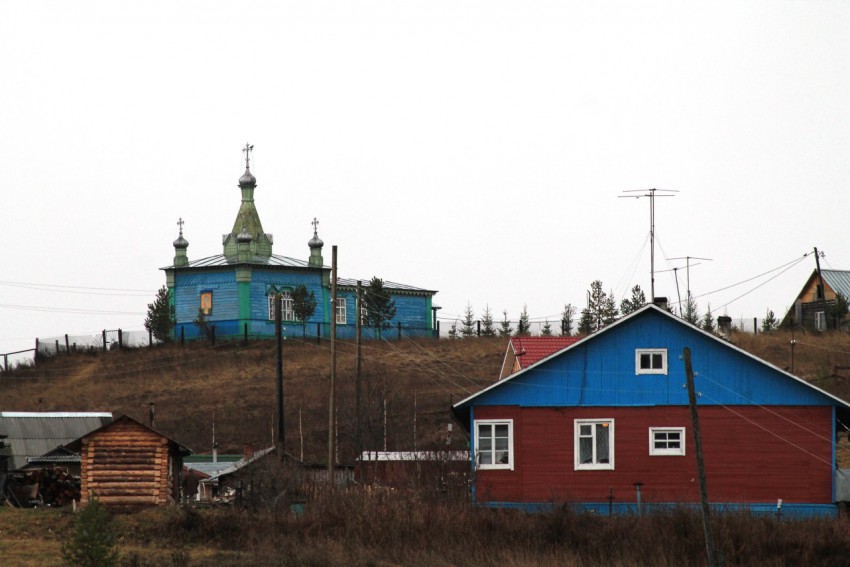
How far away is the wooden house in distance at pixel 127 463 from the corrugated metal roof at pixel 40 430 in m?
9.85

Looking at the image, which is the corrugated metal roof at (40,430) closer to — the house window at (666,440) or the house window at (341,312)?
the house window at (666,440)

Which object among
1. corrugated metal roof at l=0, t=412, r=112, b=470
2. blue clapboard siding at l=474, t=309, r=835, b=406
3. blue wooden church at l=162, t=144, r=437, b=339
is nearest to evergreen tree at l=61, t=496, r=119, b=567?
blue clapboard siding at l=474, t=309, r=835, b=406

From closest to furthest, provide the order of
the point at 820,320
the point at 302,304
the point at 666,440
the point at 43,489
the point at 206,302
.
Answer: the point at 666,440
the point at 43,489
the point at 302,304
the point at 206,302
the point at 820,320

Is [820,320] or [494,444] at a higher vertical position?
[820,320]

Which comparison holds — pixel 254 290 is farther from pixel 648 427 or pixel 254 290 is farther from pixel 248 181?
pixel 648 427

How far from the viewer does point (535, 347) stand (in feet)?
147

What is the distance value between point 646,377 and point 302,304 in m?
33.5

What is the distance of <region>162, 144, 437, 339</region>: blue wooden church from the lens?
6925cm

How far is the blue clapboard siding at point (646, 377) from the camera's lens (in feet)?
119

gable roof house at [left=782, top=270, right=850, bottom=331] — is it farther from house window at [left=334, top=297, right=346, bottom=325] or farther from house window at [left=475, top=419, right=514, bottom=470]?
house window at [left=475, top=419, right=514, bottom=470]

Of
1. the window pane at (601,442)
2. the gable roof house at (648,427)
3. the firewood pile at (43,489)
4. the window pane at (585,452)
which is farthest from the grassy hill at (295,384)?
the window pane at (601,442)

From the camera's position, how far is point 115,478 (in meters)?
38.0

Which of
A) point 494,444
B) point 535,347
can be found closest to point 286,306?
point 535,347

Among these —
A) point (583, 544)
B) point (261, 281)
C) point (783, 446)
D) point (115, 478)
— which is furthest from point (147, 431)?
point (261, 281)
